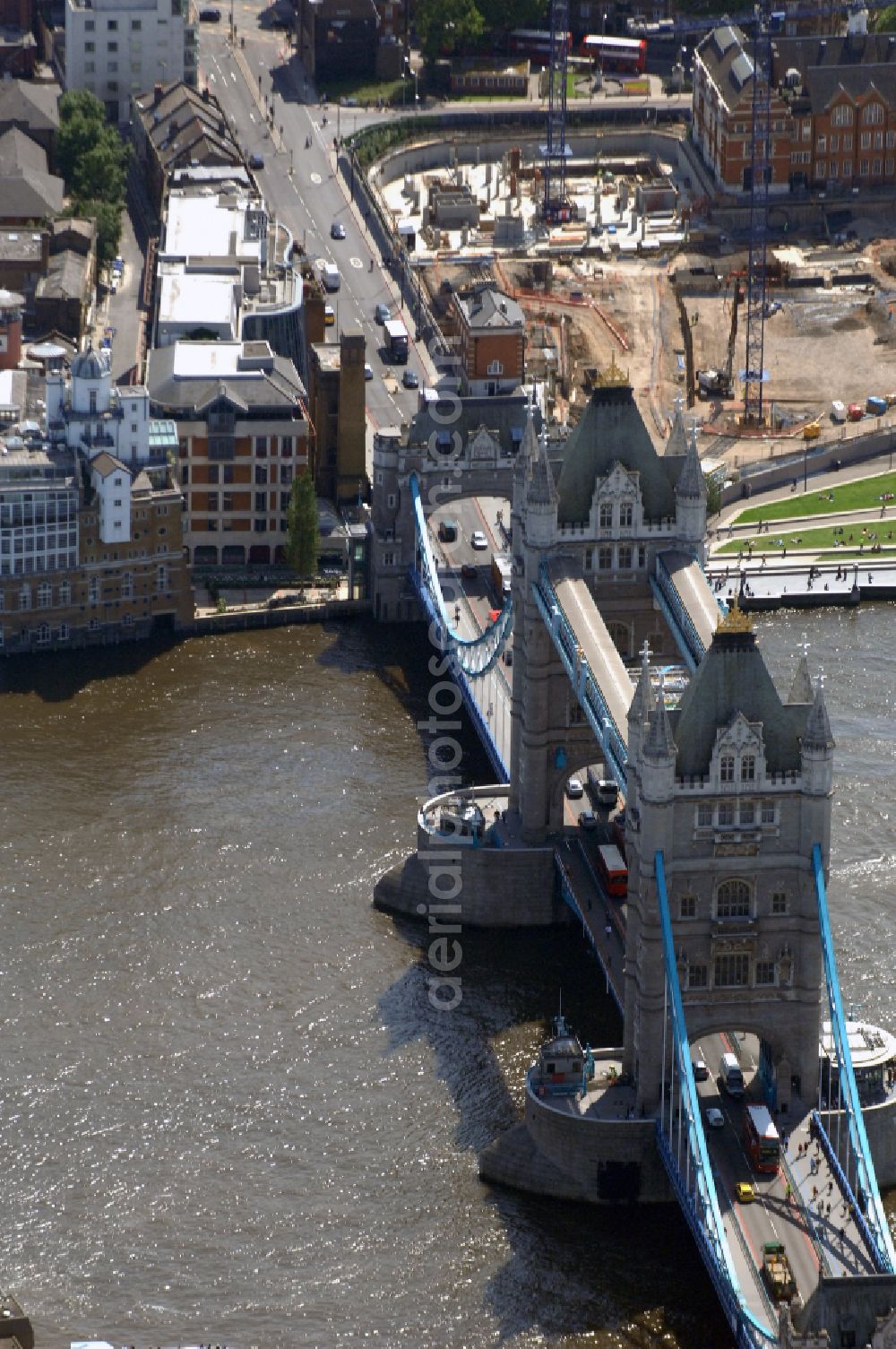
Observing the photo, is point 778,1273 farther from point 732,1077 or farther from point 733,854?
point 733,854

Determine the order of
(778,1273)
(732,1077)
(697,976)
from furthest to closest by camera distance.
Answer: (732,1077) → (697,976) → (778,1273)

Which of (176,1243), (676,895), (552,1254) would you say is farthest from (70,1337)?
(676,895)

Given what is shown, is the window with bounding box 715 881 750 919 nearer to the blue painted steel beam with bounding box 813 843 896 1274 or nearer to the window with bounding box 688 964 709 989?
the window with bounding box 688 964 709 989

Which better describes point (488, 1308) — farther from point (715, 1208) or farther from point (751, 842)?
point (751, 842)

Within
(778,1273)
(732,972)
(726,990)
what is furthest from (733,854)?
(778,1273)

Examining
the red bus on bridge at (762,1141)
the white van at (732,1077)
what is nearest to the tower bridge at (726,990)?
the white van at (732,1077)

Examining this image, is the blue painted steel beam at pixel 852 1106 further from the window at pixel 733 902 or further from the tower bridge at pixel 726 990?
the window at pixel 733 902

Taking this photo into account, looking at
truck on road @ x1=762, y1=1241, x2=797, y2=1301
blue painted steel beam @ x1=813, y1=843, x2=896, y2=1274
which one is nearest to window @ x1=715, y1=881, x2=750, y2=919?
blue painted steel beam @ x1=813, y1=843, x2=896, y2=1274
